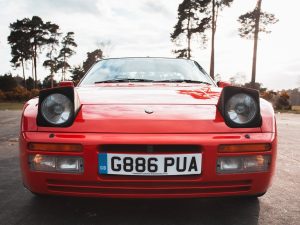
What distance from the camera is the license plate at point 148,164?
1.97 metres

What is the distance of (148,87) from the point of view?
9.38 feet

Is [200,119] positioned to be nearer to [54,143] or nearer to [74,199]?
[54,143]

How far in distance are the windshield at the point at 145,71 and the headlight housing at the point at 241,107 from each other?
1.07 m

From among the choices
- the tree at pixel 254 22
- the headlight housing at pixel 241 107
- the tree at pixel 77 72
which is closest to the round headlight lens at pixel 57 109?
the headlight housing at pixel 241 107

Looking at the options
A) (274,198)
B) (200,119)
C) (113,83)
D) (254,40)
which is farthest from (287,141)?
(254,40)

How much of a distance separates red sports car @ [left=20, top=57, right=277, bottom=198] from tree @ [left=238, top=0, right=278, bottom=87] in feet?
63.2

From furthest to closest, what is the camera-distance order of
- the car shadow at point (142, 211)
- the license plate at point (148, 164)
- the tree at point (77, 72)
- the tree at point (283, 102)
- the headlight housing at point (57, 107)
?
1. the tree at point (77, 72)
2. the tree at point (283, 102)
3. the car shadow at point (142, 211)
4. the headlight housing at point (57, 107)
5. the license plate at point (148, 164)

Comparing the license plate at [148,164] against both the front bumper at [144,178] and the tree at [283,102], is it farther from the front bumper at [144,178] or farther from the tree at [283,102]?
the tree at [283,102]

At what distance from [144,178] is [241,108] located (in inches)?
29.6

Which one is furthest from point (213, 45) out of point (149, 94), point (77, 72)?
point (77, 72)

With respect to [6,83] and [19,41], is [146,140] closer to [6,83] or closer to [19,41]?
[6,83]

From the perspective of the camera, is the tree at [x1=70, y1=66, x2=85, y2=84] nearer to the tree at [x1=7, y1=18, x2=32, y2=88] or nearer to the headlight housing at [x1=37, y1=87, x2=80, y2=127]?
the tree at [x1=7, y1=18, x2=32, y2=88]

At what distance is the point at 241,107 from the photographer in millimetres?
2184

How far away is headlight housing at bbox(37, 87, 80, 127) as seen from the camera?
2107mm
